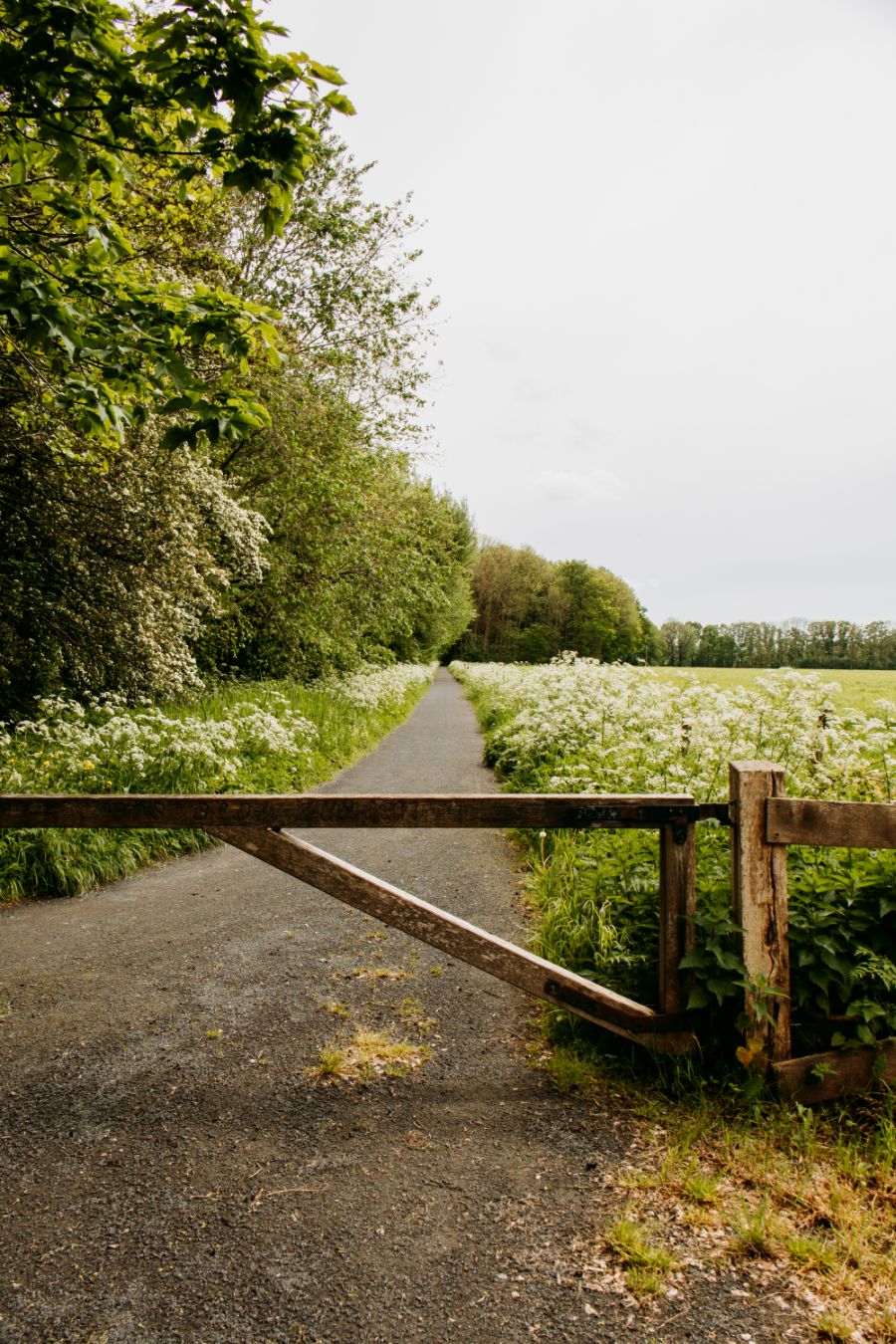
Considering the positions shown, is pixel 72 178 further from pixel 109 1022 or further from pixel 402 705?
pixel 402 705

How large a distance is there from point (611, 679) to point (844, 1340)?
1022 centimetres

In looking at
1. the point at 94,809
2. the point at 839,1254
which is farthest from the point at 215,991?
the point at 839,1254

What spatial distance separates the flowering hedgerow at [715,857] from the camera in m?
3.31

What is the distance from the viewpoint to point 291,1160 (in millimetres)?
2902

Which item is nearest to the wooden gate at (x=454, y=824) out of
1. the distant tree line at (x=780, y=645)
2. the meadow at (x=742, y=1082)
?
the meadow at (x=742, y=1082)

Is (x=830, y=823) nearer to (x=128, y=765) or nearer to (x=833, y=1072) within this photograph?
(x=833, y=1072)

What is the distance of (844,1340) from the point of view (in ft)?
6.86

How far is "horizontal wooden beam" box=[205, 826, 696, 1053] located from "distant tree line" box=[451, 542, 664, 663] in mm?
67074

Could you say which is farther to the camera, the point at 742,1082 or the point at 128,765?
the point at 128,765

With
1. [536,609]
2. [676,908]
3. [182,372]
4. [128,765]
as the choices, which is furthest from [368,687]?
[536,609]

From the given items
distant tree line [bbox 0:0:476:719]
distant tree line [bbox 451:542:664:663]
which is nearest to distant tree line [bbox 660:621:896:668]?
distant tree line [bbox 451:542:664:663]

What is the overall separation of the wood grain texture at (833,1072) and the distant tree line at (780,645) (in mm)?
58894

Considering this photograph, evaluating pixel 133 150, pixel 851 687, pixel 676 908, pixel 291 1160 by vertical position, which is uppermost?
pixel 133 150

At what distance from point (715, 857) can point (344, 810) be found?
2.24 metres
